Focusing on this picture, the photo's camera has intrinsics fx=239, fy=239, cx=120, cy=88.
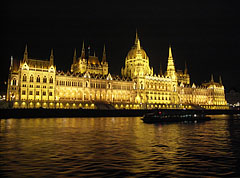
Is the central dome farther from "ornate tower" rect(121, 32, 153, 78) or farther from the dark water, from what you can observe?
the dark water

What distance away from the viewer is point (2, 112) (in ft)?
234

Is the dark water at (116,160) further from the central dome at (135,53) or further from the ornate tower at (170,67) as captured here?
the ornate tower at (170,67)

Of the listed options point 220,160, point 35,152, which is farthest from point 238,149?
point 35,152

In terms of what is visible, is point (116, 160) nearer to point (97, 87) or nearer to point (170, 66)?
point (97, 87)

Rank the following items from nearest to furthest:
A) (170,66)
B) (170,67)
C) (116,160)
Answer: (116,160) → (170,67) → (170,66)

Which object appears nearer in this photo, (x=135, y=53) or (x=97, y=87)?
(x=97, y=87)

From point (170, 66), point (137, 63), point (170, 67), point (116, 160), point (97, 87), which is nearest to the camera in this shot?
point (116, 160)

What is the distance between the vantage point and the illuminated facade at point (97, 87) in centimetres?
10044

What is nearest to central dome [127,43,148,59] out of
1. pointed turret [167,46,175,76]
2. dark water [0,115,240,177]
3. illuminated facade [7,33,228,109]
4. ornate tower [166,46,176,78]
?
illuminated facade [7,33,228,109]

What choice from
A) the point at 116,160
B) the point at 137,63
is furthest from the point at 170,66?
the point at 116,160

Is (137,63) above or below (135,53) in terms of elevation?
below

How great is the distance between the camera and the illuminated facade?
330 feet

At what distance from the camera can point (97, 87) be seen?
398ft

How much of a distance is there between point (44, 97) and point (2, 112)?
105ft
